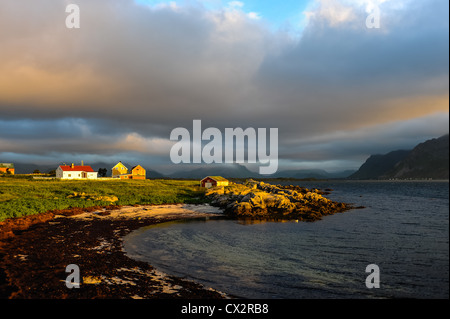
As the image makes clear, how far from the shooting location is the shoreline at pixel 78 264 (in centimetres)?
1240

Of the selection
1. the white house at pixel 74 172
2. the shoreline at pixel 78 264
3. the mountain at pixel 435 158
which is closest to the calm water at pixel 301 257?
the shoreline at pixel 78 264

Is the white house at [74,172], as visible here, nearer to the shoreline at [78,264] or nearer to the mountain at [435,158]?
the shoreline at [78,264]

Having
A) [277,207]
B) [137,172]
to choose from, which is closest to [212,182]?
Answer: [277,207]

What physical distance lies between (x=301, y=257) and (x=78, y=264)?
16.5 metres

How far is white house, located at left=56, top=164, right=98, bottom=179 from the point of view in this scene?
9509 centimetres

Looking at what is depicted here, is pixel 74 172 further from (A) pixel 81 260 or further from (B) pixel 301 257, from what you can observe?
→ (B) pixel 301 257

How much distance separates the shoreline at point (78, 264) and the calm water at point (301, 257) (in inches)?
62.2

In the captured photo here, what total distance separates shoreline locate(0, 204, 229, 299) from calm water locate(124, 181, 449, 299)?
1579 millimetres

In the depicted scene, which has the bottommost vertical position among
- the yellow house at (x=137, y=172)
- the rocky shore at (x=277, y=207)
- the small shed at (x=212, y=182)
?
the rocky shore at (x=277, y=207)

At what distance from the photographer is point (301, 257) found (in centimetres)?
2048

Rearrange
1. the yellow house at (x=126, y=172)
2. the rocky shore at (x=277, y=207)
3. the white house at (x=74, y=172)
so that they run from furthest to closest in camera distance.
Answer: the yellow house at (x=126, y=172) < the white house at (x=74, y=172) < the rocky shore at (x=277, y=207)

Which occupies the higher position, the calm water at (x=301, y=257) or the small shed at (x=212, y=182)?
the small shed at (x=212, y=182)

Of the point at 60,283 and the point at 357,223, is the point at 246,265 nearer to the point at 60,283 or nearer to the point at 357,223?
the point at 60,283

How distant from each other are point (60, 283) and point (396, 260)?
2318 centimetres
